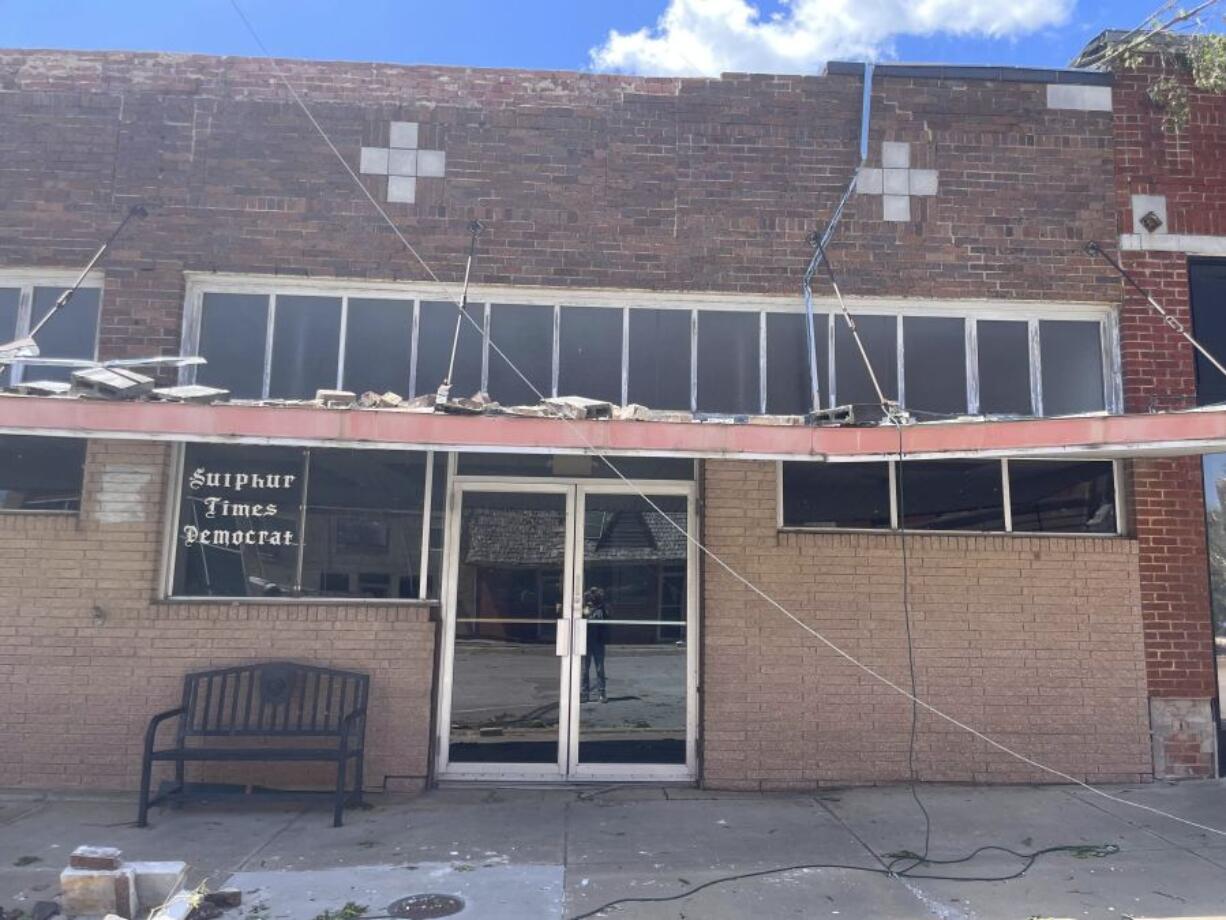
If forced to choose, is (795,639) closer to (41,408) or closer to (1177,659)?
(1177,659)

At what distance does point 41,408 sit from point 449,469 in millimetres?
2790

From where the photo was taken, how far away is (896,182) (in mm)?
7770

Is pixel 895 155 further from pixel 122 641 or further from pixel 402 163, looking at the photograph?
pixel 122 641

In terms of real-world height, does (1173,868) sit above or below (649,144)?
below

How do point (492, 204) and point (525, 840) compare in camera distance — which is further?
point (492, 204)

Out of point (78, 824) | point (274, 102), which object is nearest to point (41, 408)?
point (78, 824)

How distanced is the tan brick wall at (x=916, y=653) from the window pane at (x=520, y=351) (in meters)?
1.50

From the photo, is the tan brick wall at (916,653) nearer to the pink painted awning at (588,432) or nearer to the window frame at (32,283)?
the pink painted awning at (588,432)

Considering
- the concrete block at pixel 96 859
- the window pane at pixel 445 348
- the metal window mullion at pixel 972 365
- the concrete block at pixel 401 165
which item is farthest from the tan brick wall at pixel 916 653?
the concrete block at pixel 96 859

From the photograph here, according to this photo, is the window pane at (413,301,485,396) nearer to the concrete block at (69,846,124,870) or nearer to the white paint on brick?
the concrete block at (69,846,124,870)

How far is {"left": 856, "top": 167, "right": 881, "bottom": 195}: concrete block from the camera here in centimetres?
775

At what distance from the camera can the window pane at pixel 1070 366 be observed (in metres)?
7.72

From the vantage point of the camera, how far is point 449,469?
7.35m

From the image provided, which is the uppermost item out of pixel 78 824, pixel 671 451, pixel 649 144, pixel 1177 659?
pixel 649 144
